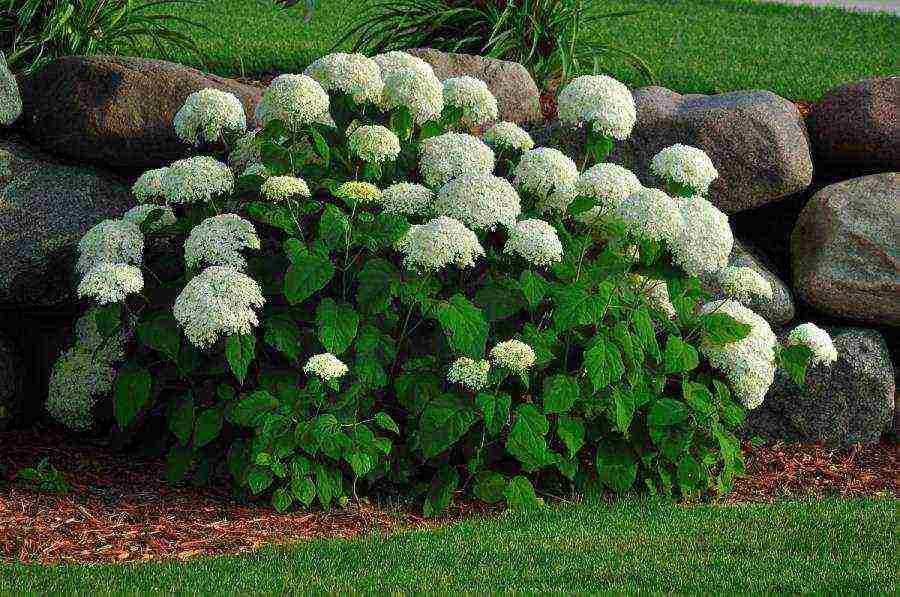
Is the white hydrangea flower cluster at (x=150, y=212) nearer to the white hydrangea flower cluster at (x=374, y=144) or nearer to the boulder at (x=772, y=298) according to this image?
the white hydrangea flower cluster at (x=374, y=144)

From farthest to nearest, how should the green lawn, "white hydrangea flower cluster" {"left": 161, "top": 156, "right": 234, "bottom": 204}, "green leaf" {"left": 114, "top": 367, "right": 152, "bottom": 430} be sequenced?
the green lawn < "white hydrangea flower cluster" {"left": 161, "top": 156, "right": 234, "bottom": 204} < "green leaf" {"left": 114, "top": 367, "right": 152, "bottom": 430}

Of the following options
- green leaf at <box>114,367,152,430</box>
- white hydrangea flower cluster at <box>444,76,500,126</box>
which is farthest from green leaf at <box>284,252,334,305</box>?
white hydrangea flower cluster at <box>444,76,500,126</box>

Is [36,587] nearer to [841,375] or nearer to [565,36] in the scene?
[841,375]

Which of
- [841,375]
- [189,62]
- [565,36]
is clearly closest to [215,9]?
[189,62]

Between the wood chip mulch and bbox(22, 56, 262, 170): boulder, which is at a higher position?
bbox(22, 56, 262, 170): boulder

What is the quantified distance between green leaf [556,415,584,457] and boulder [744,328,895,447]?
1.92 metres

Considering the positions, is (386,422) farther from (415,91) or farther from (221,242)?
(415,91)

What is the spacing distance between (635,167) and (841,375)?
164 cm

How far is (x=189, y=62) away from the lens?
8.14m

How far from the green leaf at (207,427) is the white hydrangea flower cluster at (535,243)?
4.61 ft

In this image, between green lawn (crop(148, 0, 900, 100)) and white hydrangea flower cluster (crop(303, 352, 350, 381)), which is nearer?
white hydrangea flower cluster (crop(303, 352, 350, 381))

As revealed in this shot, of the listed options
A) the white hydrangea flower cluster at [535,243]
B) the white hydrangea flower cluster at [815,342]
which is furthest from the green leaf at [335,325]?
the white hydrangea flower cluster at [815,342]

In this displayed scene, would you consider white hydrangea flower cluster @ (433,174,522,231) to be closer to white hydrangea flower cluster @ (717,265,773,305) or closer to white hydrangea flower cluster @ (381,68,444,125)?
white hydrangea flower cluster @ (381,68,444,125)

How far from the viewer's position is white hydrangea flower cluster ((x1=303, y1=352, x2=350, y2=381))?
14.3ft
